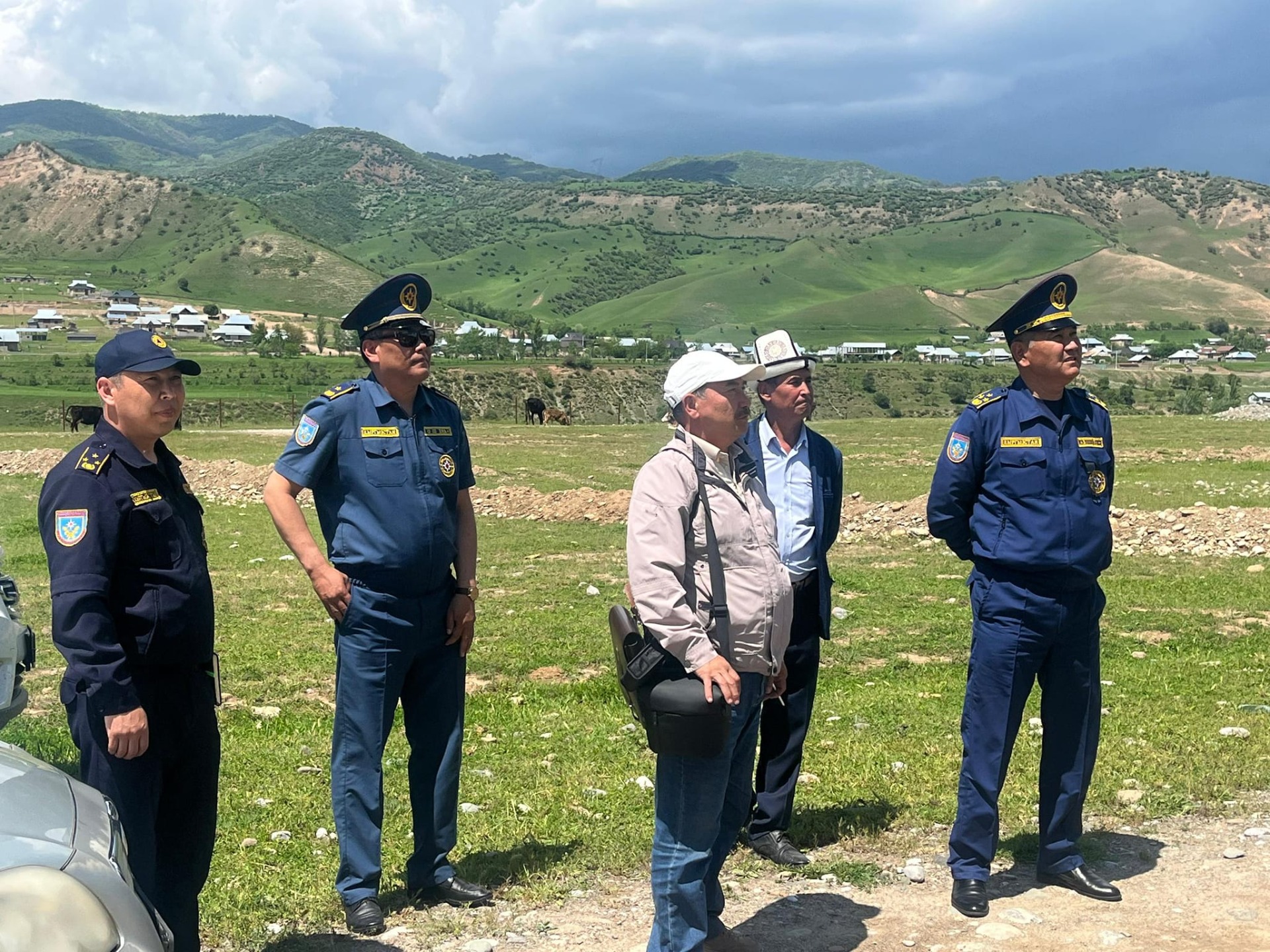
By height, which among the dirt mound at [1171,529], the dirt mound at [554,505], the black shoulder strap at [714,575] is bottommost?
the dirt mound at [554,505]

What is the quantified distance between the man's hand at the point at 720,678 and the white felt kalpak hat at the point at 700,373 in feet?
3.02

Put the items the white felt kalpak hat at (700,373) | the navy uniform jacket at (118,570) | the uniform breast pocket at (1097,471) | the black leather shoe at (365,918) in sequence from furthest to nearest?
the uniform breast pocket at (1097,471) < the black leather shoe at (365,918) < the white felt kalpak hat at (700,373) < the navy uniform jacket at (118,570)

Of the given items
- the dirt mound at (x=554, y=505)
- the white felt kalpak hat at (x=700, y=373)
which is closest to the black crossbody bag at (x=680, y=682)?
the white felt kalpak hat at (x=700, y=373)

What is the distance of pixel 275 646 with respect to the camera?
10344 millimetres

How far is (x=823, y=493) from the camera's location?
584cm

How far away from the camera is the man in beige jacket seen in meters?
3.88

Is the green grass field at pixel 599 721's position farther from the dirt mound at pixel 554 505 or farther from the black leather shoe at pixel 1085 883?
the dirt mound at pixel 554 505

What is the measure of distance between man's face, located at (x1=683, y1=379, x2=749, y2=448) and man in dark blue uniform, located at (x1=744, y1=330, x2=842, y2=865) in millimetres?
1554

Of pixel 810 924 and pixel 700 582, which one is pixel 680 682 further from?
pixel 810 924

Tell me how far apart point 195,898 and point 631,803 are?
8.43 ft

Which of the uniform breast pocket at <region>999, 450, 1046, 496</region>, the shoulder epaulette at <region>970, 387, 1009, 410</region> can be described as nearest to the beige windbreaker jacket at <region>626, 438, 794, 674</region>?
the uniform breast pocket at <region>999, 450, 1046, 496</region>

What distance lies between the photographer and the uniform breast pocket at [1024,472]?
5008mm

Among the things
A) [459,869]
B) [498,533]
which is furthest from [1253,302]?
[459,869]

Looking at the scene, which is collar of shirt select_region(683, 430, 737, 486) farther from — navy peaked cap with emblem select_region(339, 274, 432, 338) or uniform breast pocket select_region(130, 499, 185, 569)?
uniform breast pocket select_region(130, 499, 185, 569)
